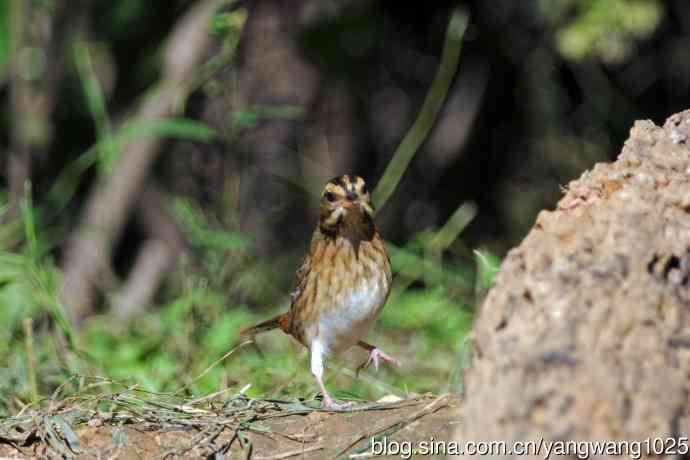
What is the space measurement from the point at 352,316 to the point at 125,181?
331 centimetres

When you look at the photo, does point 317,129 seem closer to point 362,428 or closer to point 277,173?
point 277,173

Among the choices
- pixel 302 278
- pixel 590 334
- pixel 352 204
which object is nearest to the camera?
pixel 590 334

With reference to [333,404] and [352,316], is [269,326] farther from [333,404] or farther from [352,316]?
[333,404]

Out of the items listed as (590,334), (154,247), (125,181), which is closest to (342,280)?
(590,334)

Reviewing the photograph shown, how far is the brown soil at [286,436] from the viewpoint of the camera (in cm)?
374

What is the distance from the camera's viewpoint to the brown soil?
12.3ft

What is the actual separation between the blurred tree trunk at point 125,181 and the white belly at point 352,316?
2715 mm

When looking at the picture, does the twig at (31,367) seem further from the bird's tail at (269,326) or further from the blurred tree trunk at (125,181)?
the blurred tree trunk at (125,181)

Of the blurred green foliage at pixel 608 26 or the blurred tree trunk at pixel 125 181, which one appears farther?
the blurred tree trunk at pixel 125 181

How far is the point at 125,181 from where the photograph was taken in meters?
7.88

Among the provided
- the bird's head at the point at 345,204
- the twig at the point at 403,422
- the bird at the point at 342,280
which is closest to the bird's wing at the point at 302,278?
the bird at the point at 342,280

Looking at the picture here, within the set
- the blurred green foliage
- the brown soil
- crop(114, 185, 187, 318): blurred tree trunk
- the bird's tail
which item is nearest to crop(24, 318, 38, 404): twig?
the brown soil

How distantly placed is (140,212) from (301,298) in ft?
12.6

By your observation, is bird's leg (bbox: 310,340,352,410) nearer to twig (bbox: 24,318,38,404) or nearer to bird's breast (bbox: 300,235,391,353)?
bird's breast (bbox: 300,235,391,353)
